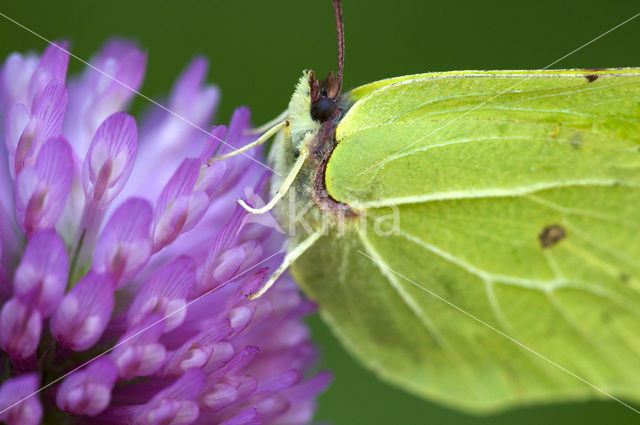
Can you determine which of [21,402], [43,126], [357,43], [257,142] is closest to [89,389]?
[21,402]

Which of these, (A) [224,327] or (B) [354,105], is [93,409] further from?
(B) [354,105]

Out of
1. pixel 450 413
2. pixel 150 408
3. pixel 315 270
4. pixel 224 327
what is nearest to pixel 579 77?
pixel 315 270

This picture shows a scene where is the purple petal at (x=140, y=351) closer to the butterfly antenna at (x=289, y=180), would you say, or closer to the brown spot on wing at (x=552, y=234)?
the butterfly antenna at (x=289, y=180)

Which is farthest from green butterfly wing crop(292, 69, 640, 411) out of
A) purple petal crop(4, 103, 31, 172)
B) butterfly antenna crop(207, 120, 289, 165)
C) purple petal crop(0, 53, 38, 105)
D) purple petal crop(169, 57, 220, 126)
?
purple petal crop(0, 53, 38, 105)

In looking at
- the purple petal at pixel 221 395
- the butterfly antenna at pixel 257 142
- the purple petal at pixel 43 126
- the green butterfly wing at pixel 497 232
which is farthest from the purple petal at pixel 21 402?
the green butterfly wing at pixel 497 232

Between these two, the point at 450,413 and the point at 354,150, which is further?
the point at 450,413

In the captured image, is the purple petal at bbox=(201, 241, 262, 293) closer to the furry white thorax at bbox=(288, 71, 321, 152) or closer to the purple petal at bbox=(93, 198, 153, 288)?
the purple petal at bbox=(93, 198, 153, 288)

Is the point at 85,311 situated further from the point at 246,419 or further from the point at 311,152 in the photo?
the point at 311,152
